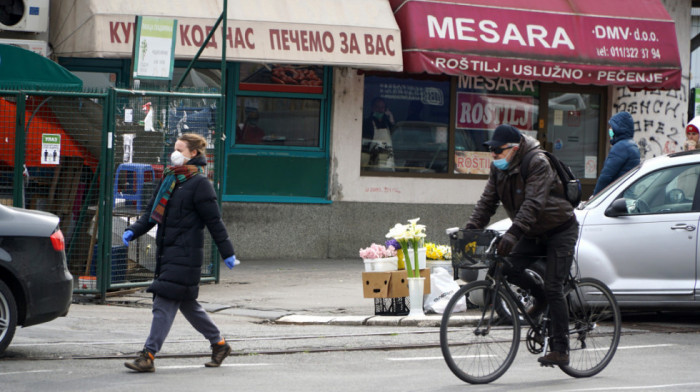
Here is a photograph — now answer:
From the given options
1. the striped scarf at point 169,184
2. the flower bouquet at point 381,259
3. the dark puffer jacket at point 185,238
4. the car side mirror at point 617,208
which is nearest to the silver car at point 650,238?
the car side mirror at point 617,208

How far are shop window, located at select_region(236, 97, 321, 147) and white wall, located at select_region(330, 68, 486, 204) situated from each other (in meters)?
0.32

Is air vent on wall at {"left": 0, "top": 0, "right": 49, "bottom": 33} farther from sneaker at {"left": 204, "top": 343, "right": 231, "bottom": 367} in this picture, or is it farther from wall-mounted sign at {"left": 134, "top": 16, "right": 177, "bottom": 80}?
sneaker at {"left": 204, "top": 343, "right": 231, "bottom": 367}

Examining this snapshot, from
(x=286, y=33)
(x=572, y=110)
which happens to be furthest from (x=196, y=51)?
(x=572, y=110)

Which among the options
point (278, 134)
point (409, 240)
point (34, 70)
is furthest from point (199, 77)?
point (409, 240)

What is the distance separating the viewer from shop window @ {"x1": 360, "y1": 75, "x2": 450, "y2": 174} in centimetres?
1656

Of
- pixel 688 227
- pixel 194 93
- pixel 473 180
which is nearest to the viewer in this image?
pixel 688 227

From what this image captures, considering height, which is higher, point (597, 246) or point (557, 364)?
point (597, 246)

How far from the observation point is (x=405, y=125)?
16734 mm

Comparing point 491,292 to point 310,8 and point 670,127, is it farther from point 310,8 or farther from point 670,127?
point 670,127

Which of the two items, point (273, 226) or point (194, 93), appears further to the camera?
point (273, 226)

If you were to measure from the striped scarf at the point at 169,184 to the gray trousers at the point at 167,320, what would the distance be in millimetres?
578

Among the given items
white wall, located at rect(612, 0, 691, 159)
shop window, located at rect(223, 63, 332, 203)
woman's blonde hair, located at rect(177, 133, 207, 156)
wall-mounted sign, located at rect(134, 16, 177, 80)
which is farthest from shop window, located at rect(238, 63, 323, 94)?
woman's blonde hair, located at rect(177, 133, 207, 156)

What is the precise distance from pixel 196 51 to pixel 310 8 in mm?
1797

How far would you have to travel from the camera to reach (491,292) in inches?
282
